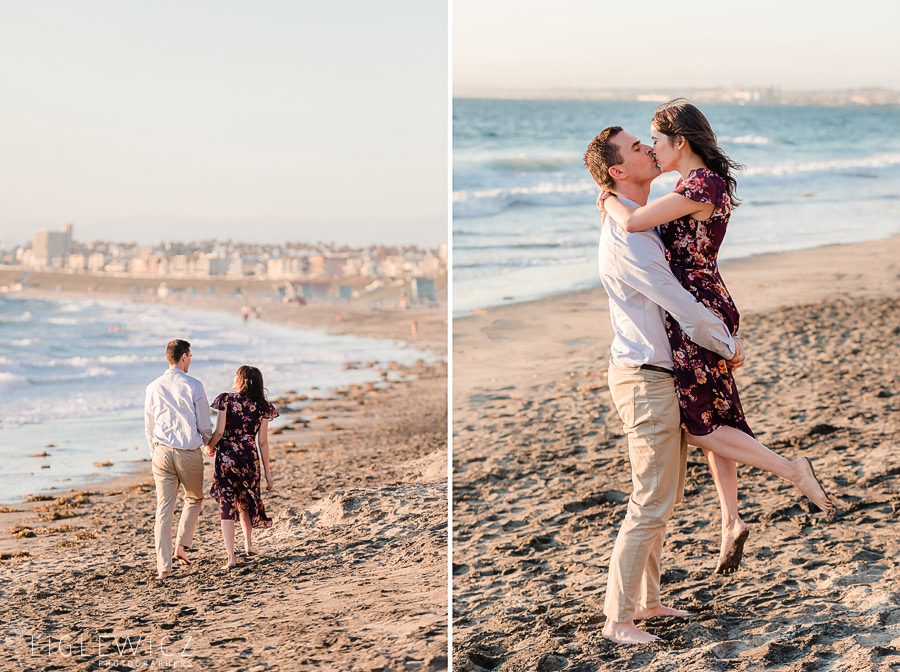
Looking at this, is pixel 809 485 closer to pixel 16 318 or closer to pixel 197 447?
pixel 197 447

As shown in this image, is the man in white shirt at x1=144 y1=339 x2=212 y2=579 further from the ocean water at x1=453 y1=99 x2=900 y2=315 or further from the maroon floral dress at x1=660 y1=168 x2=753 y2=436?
the ocean water at x1=453 y1=99 x2=900 y2=315

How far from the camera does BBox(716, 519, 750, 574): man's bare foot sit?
3.04m

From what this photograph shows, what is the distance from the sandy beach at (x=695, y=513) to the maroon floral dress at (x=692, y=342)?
81cm

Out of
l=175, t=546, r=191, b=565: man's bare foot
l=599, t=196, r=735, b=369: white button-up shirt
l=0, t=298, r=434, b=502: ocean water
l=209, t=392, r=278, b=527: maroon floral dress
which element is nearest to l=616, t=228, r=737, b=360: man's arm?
l=599, t=196, r=735, b=369: white button-up shirt

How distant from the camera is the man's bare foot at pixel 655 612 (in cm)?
324

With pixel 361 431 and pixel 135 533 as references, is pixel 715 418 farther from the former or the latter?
pixel 361 431

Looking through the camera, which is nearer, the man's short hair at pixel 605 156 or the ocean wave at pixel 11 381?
the man's short hair at pixel 605 156

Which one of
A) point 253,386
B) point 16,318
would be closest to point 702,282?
point 253,386

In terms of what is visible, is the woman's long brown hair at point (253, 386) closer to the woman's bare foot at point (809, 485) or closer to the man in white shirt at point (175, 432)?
the man in white shirt at point (175, 432)

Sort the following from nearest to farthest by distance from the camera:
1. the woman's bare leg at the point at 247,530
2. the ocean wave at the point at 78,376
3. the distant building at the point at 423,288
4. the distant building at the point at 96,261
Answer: the woman's bare leg at the point at 247,530
the ocean wave at the point at 78,376
the distant building at the point at 96,261
the distant building at the point at 423,288

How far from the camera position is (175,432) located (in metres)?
3.21

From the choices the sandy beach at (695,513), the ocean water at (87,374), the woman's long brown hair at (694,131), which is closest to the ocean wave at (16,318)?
the ocean water at (87,374)

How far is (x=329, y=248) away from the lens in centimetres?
792

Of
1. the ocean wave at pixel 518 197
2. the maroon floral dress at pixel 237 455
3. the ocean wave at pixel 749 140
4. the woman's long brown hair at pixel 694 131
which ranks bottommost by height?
the maroon floral dress at pixel 237 455
